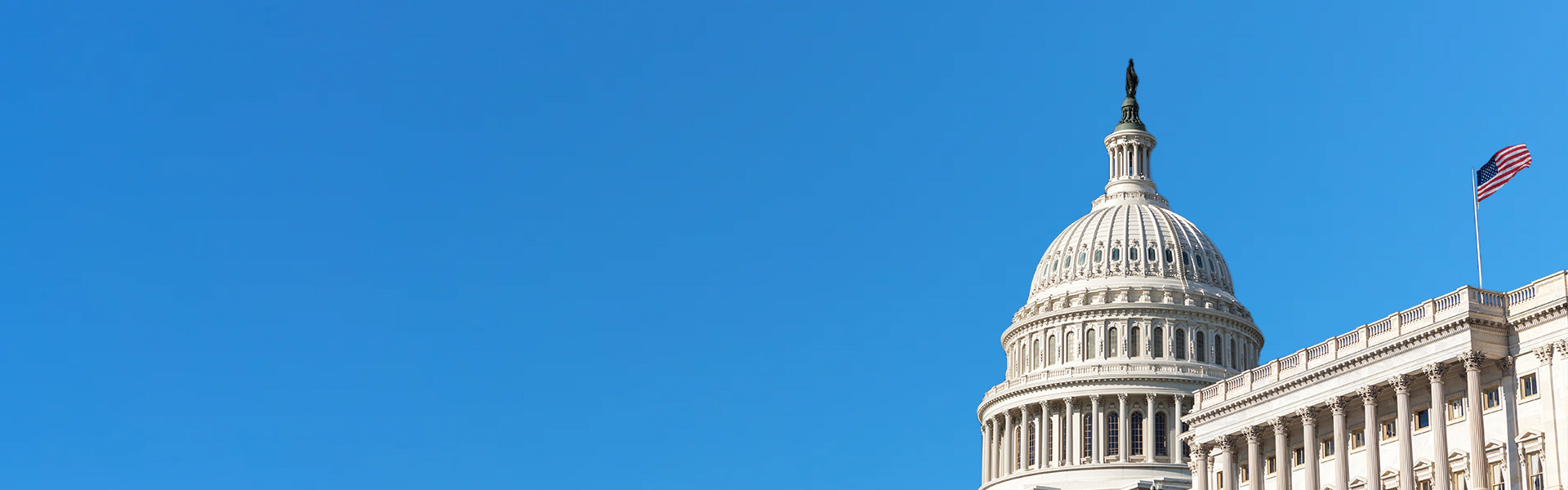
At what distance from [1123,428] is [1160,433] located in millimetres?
2551

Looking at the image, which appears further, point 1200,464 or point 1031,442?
point 1031,442

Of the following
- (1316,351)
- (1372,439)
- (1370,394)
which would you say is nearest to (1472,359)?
(1370,394)

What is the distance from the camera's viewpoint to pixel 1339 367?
85.6m

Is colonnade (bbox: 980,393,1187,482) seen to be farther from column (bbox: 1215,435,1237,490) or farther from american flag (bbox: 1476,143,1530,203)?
american flag (bbox: 1476,143,1530,203)

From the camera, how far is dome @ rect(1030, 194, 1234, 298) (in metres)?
151

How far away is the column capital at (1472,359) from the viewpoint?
78.1 metres

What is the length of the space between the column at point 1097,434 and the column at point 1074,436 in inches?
28.0

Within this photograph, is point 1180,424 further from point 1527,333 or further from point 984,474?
point 1527,333

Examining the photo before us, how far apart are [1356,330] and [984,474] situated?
2725 inches

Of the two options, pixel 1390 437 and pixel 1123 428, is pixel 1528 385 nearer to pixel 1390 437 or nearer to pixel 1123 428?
pixel 1390 437

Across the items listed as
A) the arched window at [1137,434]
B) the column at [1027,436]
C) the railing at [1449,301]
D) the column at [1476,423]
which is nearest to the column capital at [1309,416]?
the railing at [1449,301]

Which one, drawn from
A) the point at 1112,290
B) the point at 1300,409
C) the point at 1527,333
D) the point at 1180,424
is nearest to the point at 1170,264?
the point at 1112,290

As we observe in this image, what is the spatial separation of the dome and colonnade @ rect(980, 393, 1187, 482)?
992 centimetres

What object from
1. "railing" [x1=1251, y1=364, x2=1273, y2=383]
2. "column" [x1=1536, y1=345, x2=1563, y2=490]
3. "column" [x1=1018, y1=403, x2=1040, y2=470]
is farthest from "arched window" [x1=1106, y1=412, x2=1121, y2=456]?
"column" [x1=1536, y1=345, x2=1563, y2=490]
